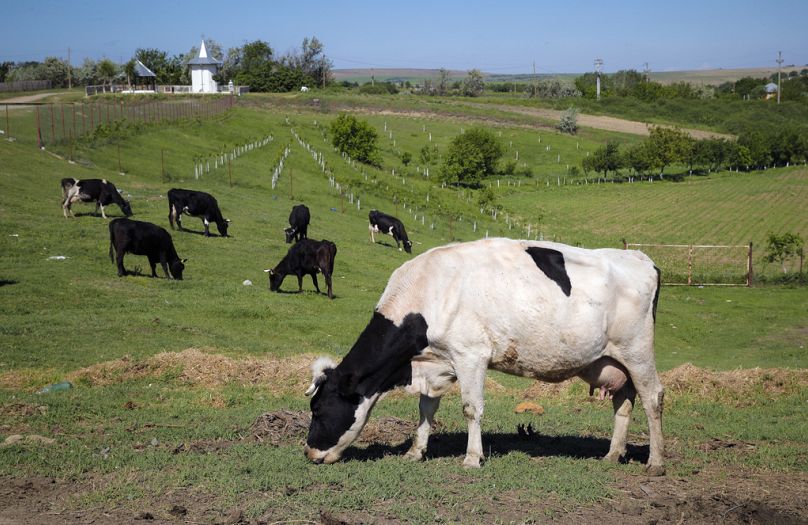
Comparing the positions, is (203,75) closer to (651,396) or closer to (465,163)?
(465,163)

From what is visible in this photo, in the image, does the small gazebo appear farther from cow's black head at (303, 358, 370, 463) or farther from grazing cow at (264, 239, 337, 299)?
cow's black head at (303, 358, 370, 463)

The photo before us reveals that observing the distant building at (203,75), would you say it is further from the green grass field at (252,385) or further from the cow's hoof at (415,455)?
the cow's hoof at (415,455)

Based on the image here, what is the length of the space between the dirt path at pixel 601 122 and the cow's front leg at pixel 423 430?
127877mm

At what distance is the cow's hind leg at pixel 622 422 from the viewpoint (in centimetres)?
1148

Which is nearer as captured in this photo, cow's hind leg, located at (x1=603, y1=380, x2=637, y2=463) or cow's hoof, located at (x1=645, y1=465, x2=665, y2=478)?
cow's hoof, located at (x1=645, y1=465, x2=665, y2=478)

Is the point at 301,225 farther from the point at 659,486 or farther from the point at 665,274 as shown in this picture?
the point at 659,486

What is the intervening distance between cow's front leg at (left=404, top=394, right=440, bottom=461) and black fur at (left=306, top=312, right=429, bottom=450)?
2.07 ft

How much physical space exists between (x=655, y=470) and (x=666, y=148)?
98109 mm

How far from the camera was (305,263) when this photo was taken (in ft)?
95.5

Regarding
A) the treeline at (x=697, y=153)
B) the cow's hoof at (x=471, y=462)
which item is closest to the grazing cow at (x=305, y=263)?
the cow's hoof at (x=471, y=462)

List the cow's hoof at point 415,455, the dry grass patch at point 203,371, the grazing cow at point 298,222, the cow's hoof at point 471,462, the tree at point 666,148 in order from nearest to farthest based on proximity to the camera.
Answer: the cow's hoof at point 471,462 < the cow's hoof at point 415,455 < the dry grass patch at point 203,371 < the grazing cow at point 298,222 < the tree at point 666,148

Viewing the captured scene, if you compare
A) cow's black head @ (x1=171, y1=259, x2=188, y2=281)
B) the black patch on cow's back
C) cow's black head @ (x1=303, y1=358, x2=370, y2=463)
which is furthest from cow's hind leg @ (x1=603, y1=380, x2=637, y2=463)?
cow's black head @ (x1=171, y1=259, x2=188, y2=281)

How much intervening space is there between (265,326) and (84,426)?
11.2m

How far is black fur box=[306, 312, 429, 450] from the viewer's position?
10.7 meters
